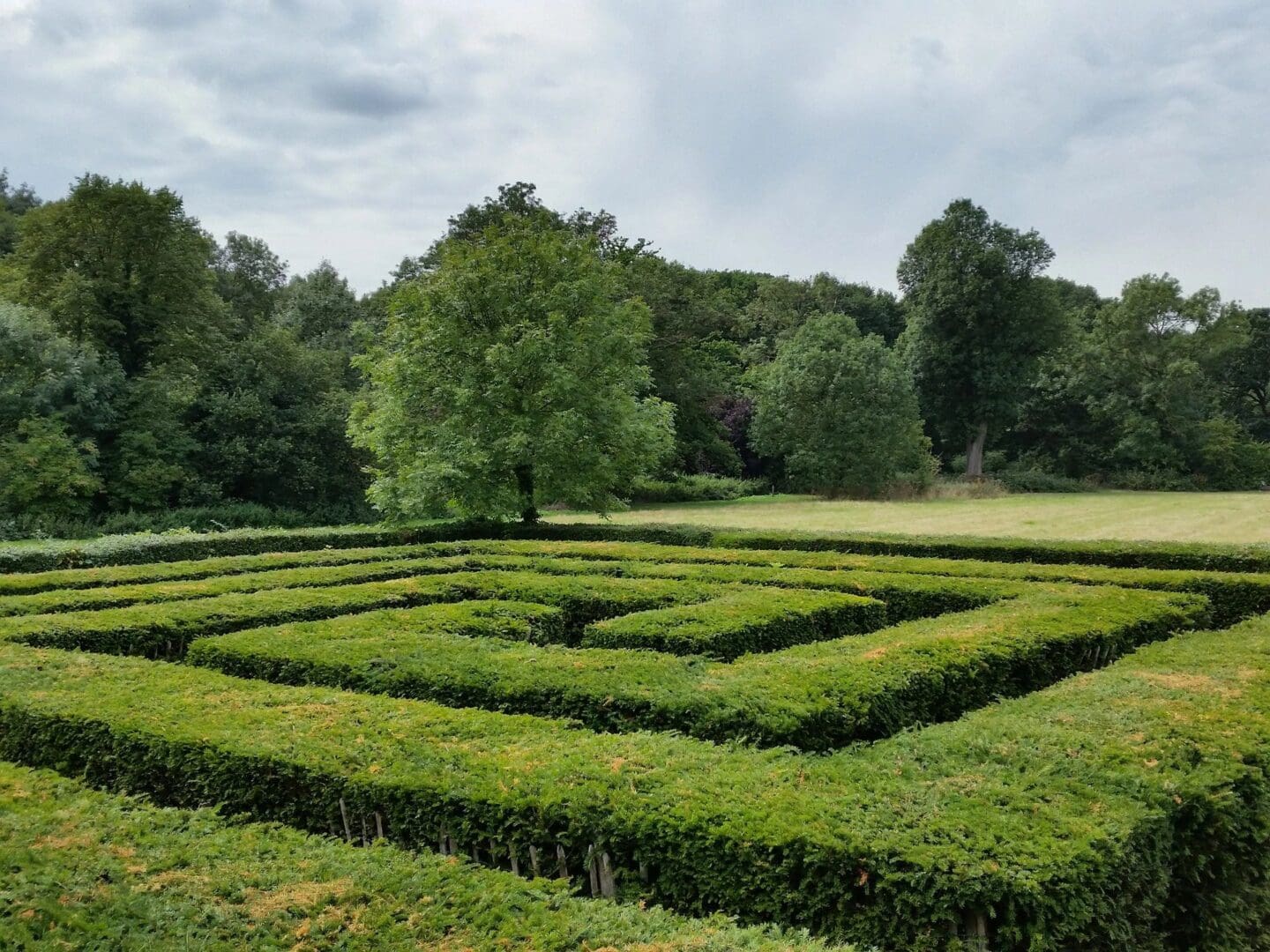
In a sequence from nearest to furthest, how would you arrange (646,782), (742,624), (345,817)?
1. (646,782)
2. (345,817)
3. (742,624)

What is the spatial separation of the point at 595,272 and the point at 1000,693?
A: 48.6ft

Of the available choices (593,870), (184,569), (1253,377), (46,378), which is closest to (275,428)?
(46,378)

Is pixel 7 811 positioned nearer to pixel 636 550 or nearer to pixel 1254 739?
pixel 1254 739

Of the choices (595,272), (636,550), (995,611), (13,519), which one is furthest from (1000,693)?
(13,519)

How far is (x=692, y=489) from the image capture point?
1759 inches

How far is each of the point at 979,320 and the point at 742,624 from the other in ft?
146

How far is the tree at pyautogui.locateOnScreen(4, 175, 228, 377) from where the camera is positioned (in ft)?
105

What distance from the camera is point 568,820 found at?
4.06 meters

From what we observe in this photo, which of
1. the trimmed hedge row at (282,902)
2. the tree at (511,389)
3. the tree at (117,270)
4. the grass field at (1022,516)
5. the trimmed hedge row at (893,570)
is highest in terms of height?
the tree at (117,270)

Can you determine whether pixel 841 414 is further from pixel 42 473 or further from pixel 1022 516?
pixel 42 473

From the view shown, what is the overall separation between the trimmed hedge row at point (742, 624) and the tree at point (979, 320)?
4141 centimetres

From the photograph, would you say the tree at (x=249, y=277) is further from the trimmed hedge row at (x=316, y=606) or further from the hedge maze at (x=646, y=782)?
the hedge maze at (x=646, y=782)

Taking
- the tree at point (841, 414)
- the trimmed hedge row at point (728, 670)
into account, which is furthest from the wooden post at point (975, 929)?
the tree at point (841, 414)

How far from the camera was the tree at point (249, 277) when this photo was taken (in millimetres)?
47938
